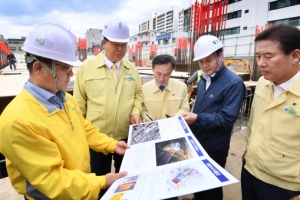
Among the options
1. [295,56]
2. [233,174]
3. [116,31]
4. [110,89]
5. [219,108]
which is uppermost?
[116,31]

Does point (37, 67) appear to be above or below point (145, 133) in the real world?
above

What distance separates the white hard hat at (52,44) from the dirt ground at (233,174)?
6.96 feet

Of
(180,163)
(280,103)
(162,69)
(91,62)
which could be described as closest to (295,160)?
(280,103)

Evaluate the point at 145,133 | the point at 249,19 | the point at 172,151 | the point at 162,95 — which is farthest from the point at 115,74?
the point at 249,19

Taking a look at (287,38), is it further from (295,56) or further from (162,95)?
(162,95)

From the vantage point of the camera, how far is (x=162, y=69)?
2021mm

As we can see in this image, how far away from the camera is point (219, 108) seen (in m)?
1.82

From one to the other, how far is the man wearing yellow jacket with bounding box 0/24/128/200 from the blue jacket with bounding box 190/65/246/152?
100cm

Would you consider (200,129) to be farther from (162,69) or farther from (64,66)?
(64,66)

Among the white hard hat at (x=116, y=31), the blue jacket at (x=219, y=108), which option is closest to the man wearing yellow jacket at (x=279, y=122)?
the blue jacket at (x=219, y=108)

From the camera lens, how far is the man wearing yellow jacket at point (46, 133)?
92cm

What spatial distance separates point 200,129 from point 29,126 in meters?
1.50

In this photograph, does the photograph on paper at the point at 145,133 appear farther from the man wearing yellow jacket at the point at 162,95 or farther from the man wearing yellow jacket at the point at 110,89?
the man wearing yellow jacket at the point at 162,95

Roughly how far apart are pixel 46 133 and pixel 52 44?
18.7 inches
